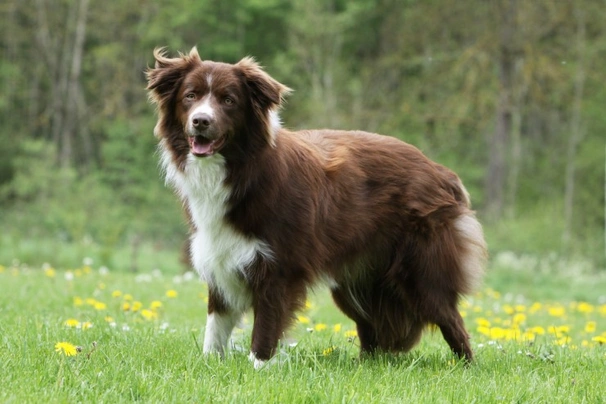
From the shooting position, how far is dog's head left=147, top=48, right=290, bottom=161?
16.1ft

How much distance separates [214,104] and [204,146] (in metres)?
0.27

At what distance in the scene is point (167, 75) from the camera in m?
5.18

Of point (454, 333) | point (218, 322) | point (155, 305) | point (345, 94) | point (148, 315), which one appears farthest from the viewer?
point (345, 94)

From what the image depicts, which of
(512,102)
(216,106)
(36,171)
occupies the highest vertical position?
(216,106)

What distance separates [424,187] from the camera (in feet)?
18.6

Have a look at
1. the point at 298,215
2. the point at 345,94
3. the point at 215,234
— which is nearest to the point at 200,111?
the point at 215,234

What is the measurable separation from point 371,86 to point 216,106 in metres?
26.8

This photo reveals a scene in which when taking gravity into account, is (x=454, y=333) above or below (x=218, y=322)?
below

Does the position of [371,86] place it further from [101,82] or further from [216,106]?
[216,106]

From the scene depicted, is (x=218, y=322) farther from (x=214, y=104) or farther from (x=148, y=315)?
(x=148, y=315)

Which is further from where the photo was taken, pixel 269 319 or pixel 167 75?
pixel 167 75

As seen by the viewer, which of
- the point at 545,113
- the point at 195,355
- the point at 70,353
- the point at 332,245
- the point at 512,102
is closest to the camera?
the point at 70,353

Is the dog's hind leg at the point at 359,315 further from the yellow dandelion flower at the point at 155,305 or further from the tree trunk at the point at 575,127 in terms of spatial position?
the tree trunk at the point at 575,127

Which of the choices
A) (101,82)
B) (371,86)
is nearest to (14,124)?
(101,82)
